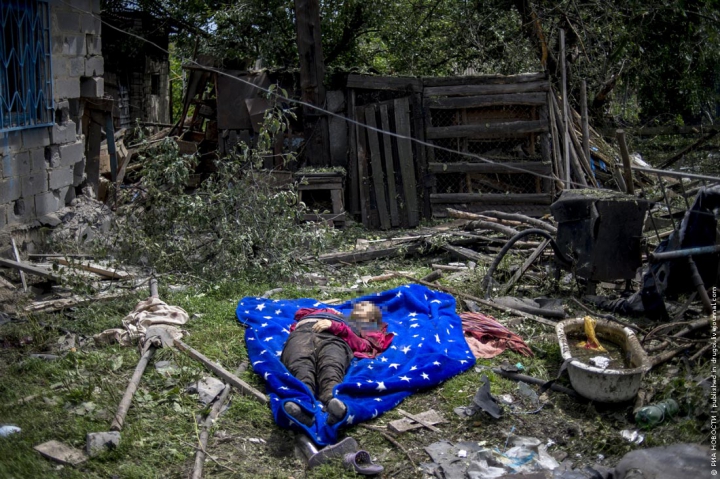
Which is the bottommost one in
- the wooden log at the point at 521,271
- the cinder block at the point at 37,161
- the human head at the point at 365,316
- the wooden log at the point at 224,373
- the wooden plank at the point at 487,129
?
the wooden log at the point at 224,373

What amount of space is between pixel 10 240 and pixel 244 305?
303cm

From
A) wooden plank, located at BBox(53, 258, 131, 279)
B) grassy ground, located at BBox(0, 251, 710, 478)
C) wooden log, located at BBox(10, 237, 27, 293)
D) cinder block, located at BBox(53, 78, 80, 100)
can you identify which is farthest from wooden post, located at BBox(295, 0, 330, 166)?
grassy ground, located at BBox(0, 251, 710, 478)

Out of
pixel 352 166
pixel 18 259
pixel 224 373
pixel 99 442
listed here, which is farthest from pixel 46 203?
pixel 99 442

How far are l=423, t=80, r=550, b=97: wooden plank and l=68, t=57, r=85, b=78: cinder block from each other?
16.8 feet

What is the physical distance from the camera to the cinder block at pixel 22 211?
779 cm

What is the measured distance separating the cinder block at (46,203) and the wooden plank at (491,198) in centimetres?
562

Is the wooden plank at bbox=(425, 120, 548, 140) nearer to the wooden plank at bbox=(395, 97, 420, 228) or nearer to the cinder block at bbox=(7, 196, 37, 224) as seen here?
the wooden plank at bbox=(395, 97, 420, 228)

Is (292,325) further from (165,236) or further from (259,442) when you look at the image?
(165,236)

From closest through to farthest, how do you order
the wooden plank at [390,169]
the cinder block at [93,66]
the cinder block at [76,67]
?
the cinder block at [76,67], the cinder block at [93,66], the wooden plank at [390,169]

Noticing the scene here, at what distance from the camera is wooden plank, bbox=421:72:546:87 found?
10.9 metres

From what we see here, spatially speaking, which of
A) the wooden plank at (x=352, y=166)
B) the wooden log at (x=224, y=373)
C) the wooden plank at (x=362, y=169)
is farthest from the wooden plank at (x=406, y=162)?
the wooden log at (x=224, y=373)

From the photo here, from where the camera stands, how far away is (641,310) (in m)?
6.34

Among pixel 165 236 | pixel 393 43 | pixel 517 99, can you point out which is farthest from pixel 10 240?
pixel 393 43

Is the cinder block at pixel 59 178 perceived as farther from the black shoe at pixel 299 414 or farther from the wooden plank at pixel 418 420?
the wooden plank at pixel 418 420
